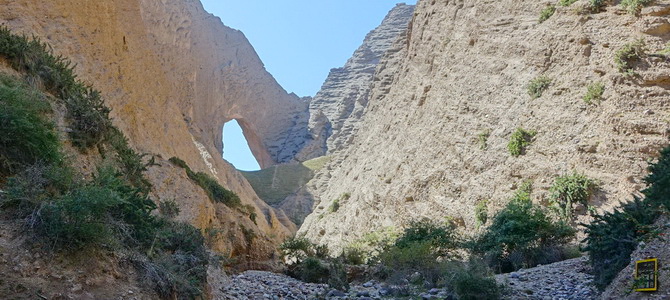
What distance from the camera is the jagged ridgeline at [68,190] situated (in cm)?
510

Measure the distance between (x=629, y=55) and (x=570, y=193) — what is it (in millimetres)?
5513

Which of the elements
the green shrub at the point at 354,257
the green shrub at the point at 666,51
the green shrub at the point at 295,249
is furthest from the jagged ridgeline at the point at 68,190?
the green shrub at the point at 666,51

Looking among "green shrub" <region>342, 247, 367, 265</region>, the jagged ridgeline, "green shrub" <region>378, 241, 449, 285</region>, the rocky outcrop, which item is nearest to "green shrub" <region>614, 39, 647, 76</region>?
"green shrub" <region>378, 241, 449, 285</region>

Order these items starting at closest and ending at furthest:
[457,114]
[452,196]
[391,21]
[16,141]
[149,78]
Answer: [16,141], [149,78], [452,196], [457,114], [391,21]

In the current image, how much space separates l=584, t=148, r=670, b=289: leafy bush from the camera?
683 cm

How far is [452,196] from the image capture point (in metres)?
18.5

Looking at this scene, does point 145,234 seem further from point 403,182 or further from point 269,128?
point 269,128

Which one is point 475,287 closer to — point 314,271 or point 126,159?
point 314,271

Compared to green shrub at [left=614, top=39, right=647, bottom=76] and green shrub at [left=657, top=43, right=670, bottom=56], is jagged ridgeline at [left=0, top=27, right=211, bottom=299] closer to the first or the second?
green shrub at [left=614, top=39, right=647, bottom=76]

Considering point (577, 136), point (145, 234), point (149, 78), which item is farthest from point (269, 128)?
point (145, 234)

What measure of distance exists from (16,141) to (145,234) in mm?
1925

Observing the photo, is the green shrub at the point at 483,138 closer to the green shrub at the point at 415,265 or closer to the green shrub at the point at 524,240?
the green shrub at the point at 524,240

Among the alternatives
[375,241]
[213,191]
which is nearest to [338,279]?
[213,191]

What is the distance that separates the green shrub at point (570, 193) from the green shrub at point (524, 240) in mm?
742
